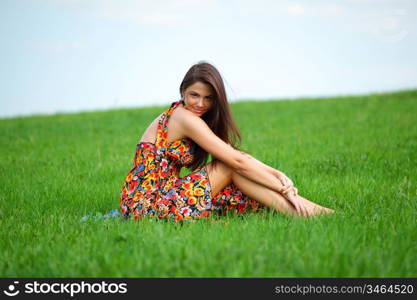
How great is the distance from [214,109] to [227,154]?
1.96ft

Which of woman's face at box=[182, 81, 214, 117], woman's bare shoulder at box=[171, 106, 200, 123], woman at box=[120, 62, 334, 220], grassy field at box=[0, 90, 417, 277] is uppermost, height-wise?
woman's face at box=[182, 81, 214, 117]

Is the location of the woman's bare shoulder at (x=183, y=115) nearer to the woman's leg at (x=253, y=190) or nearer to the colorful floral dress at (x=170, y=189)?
the colorful floral dress at (x=170, y=189)

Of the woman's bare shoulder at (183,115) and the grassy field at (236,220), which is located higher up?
the woman's bare shoulder at (183,115)

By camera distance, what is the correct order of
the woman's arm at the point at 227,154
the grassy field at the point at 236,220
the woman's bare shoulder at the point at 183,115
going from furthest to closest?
the woman's bare shoulder at the point at 183,115, the woman's arm at the point at 227,154, the grassy field at the point at 236,220

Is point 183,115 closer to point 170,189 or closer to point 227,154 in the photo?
point 227,154

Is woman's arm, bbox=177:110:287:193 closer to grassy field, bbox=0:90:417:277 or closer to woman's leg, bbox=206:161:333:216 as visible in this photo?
woman's leg, bbox=206:161:333:216

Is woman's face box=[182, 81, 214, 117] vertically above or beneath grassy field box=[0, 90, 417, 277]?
above

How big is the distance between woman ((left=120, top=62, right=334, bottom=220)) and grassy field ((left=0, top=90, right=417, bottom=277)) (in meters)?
0.24

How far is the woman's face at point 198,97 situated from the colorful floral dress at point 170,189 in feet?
0.92

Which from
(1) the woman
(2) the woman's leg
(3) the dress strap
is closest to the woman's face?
(1) the woman

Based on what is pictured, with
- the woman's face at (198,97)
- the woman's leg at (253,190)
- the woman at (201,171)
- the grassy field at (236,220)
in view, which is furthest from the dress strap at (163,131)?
the grassy field at (236,220)

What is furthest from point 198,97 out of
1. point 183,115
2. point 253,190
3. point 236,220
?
point 236,220

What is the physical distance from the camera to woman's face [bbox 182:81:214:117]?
491cm

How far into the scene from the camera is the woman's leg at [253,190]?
191 inches
